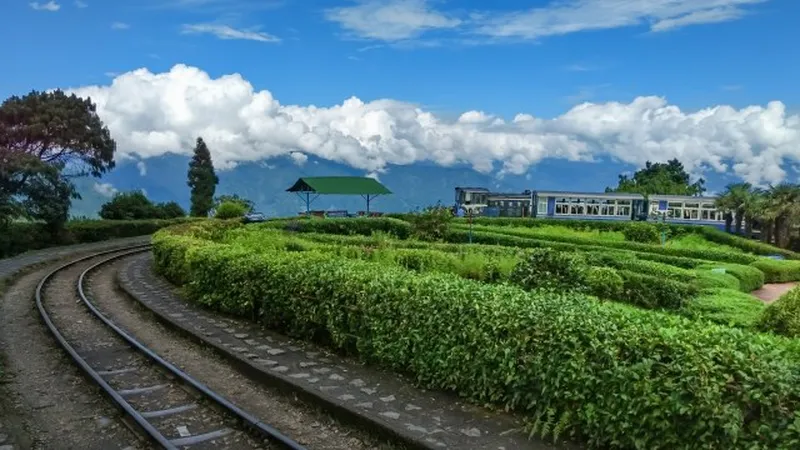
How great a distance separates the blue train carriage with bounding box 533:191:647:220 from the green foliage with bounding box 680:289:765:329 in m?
34.9

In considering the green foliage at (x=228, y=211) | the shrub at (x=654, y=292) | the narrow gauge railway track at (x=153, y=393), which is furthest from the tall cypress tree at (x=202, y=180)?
the shrub at (x=654, y=292)

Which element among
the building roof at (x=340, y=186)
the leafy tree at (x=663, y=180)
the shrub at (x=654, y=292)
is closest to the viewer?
the shrub at (x=654, y=292)

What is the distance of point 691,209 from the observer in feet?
149

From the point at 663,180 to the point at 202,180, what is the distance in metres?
55.8

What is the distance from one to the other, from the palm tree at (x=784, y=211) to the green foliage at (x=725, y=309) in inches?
1157

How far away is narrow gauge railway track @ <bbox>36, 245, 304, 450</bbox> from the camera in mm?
5609

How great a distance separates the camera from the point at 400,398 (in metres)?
6.17

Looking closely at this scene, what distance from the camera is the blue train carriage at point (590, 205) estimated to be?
1795 inches

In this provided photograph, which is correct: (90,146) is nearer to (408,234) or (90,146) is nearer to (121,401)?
(408,234)

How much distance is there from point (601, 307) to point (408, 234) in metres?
19.1

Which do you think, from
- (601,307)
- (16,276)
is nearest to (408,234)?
(16,276)

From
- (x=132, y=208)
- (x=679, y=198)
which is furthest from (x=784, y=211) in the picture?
(x=132, y=208)

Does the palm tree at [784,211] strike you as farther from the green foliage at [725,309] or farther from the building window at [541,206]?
the green foliage at [725,309]

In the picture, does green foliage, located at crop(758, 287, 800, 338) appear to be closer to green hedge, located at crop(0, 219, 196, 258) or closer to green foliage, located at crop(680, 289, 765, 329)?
green foliage, located at crop(680, 289, 765, 329)
